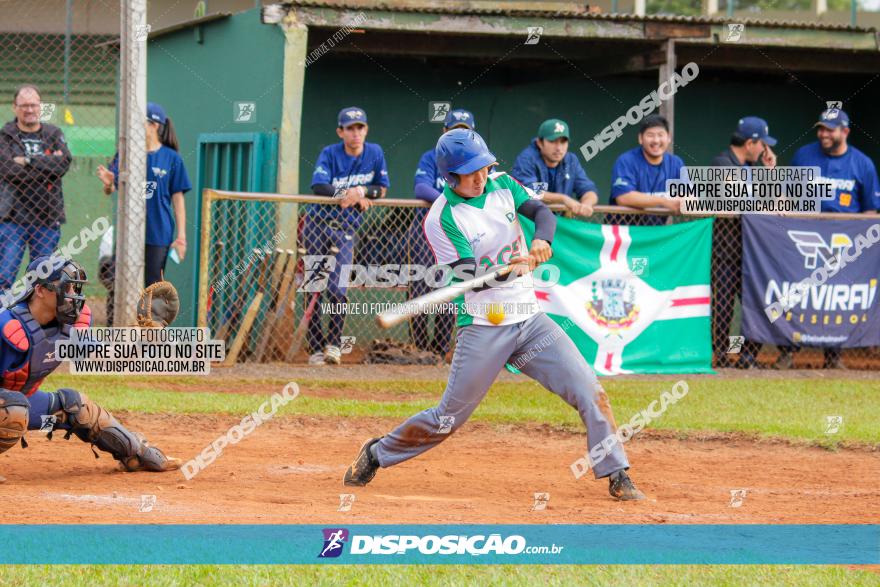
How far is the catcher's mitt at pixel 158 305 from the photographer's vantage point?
280 inches

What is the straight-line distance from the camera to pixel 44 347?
6.71 meters

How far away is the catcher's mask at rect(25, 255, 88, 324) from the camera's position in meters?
6.58

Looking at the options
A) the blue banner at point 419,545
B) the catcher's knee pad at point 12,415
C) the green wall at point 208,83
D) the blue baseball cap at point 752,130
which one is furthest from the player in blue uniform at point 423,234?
the blue banner at point 419,545

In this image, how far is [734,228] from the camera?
12727 millimetres

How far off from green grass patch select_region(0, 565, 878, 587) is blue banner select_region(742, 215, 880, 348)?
7.65m

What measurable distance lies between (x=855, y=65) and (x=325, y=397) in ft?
29.7

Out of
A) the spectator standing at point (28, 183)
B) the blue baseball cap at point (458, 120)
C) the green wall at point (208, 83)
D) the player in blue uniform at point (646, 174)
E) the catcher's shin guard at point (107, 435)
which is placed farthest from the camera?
the green wall at point (208, 83)

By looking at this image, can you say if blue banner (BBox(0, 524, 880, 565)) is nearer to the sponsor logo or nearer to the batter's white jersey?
the batter's white jersey

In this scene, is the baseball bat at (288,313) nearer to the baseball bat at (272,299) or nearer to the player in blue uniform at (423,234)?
the baseball bat at (272,299)

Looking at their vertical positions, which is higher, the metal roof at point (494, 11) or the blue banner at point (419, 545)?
the metal roof at point (494, 11)

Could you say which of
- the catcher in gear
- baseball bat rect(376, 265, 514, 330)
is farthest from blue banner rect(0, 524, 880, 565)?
the catcher in gear

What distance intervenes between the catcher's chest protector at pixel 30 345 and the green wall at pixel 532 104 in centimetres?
895

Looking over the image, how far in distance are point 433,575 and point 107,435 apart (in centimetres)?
287

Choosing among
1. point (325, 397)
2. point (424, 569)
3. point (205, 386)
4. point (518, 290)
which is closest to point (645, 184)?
point (325, 397)
